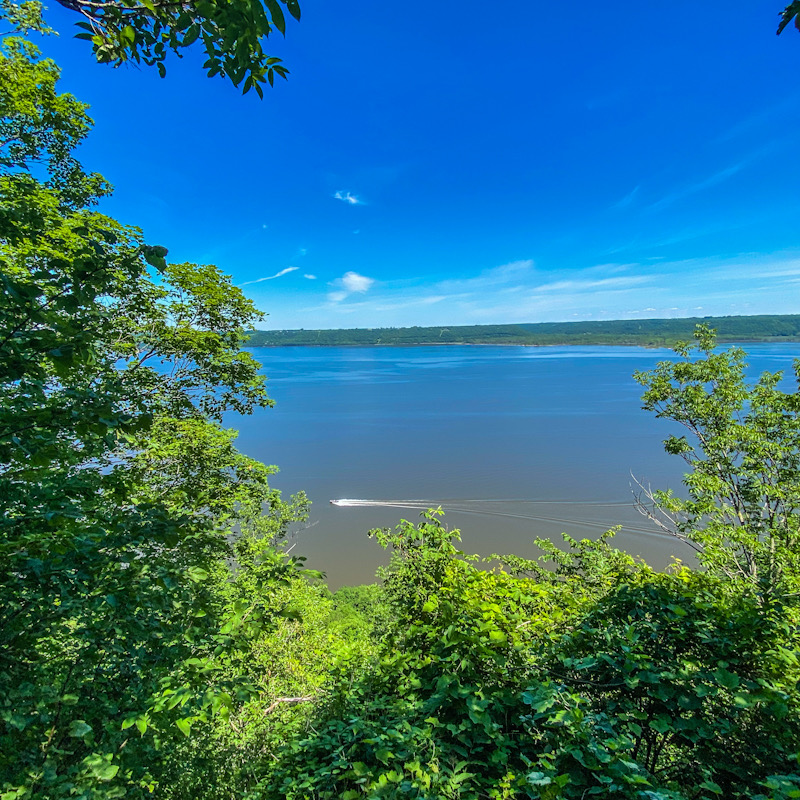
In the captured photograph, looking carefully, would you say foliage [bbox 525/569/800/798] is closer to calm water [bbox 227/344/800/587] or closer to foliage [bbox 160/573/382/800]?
foliage [bbox 160/573/382/800]

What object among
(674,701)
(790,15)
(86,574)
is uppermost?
(790,15)

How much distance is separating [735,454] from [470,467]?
20.2 m

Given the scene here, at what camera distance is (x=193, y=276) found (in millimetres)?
10062

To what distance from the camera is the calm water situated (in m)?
21.4

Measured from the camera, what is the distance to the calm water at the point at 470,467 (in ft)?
70.3

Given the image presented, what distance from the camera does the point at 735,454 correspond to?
Answer: 1217 cm

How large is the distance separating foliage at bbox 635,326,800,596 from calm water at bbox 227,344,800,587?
9156 mm

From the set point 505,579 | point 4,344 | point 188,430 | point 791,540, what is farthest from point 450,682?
point 791,540

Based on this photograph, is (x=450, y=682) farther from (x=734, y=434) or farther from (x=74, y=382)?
(x=734, y=434)

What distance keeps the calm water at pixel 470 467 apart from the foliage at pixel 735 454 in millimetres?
9156

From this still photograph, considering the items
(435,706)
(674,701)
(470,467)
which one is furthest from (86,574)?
(470,467)

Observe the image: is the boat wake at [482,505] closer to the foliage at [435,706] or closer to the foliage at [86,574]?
the foliage at [435,706]

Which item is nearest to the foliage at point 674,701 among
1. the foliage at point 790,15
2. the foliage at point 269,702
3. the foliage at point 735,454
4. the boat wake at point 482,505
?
the foliage at point 269,702

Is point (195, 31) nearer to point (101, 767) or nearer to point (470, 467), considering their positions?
point (101, 767)
